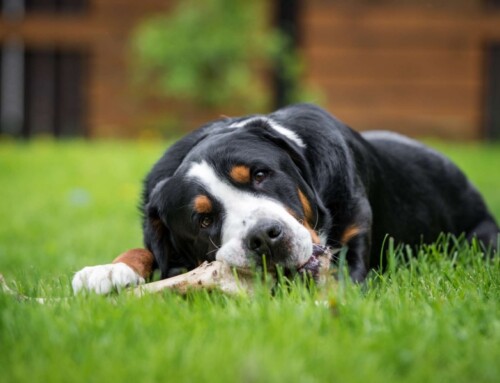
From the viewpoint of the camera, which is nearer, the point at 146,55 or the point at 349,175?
Result: the point at 349,175

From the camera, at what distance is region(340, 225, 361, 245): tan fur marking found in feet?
10.9

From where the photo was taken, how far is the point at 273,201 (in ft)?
10.0

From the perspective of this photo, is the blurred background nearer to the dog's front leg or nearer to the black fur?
the black fur

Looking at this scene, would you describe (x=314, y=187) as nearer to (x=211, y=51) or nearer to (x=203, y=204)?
(x=203, y=204)

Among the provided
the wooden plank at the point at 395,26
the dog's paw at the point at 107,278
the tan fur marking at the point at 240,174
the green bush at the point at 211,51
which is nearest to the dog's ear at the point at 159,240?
the dog's paw at the point at 107,278

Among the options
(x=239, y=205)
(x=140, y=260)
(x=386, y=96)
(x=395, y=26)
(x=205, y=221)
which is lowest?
(x=386, y=96)

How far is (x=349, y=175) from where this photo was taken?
136 inches

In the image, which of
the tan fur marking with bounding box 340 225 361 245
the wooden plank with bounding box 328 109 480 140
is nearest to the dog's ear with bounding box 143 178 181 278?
the tan fur marking with bounding box 340 225 361 245

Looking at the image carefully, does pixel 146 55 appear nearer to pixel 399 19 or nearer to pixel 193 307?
pixel 399 19

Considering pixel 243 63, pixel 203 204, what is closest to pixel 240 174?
pixel 203 204

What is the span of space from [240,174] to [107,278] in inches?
26.7

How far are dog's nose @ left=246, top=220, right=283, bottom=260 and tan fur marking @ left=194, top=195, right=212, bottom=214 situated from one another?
32 cm

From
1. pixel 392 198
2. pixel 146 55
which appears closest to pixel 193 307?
pixel 392 198

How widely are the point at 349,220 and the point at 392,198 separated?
2.01ft
